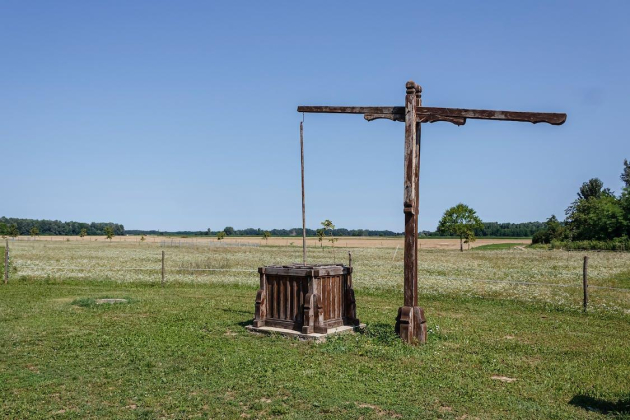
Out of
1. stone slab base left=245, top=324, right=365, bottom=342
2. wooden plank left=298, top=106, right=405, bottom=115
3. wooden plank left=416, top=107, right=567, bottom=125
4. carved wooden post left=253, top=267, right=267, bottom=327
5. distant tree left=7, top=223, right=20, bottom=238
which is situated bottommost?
stone slab base left=245, top=324, right=365, bottom=342

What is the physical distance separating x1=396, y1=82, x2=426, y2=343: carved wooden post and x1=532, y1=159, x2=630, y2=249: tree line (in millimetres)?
71553

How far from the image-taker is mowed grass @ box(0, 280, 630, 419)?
777 centimetres

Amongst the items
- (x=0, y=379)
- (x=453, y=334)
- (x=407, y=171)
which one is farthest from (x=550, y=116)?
(x=0, y=379)

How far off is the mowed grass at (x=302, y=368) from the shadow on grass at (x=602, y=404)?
15 millimetres

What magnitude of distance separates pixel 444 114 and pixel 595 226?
88445 millimetres

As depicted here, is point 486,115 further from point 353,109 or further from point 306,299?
point 306,299

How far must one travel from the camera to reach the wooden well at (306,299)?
12.5 m

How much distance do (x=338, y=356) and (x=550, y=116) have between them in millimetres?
6332

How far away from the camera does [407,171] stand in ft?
40.2

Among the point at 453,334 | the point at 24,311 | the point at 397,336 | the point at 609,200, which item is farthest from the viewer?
the point at 609,200

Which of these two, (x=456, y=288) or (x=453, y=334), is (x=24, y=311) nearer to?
(x=453, y=334)

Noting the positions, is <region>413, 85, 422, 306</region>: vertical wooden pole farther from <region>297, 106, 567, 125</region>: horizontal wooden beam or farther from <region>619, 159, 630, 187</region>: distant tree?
<region>619, 159, 630, 187</region>: distant tree

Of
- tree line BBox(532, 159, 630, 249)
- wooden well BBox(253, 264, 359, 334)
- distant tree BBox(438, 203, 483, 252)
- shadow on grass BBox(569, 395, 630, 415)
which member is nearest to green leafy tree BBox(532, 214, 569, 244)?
tree line BBox(532, 159, 630, 249)

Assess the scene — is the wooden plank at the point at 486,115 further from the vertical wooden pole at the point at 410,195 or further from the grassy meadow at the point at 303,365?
the grassy meadow at the point at 303,365
